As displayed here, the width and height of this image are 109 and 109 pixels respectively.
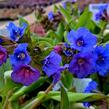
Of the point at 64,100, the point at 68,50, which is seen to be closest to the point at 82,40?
the point at 68,50

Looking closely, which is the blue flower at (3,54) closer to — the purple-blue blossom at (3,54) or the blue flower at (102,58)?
the purple-blue blossom at (3,54)

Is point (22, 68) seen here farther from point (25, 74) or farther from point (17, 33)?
point (17, 33)

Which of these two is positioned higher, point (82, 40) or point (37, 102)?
point (82, 40)

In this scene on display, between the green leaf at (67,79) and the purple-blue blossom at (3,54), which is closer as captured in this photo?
the purple-blue blossom at (3,54)

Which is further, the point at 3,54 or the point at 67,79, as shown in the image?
the point at 67,79

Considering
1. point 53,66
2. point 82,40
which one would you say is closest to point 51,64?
point 53,66

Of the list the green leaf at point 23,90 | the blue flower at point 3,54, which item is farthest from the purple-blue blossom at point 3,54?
the green leaf at point 23,90
